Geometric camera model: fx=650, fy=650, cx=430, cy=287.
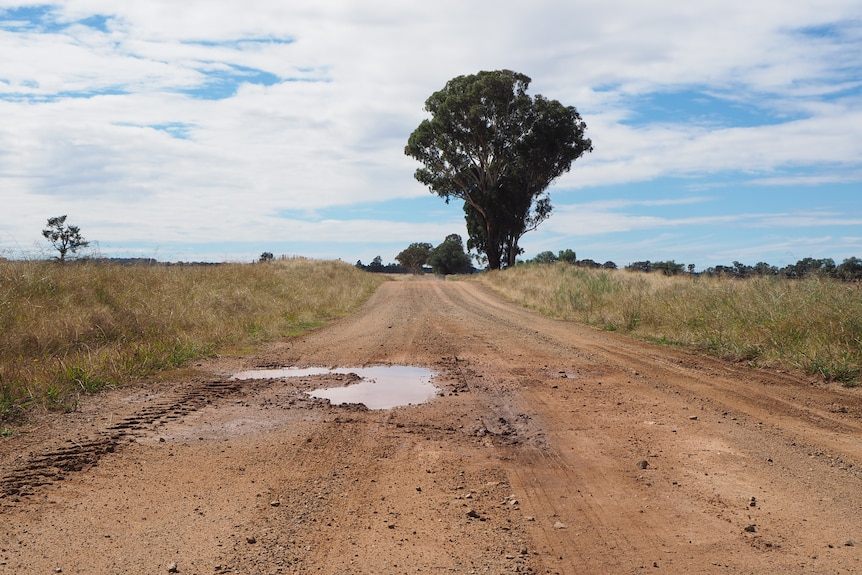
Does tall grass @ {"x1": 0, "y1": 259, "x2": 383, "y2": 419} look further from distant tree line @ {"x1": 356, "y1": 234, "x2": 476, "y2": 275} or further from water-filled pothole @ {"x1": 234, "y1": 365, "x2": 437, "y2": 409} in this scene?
distant tree line @ {"x1": 356, "y1": 234, "x2": 476, "y2": 275}

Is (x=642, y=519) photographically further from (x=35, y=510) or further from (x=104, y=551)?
(x=35, y=510)

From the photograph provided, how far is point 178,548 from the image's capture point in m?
3.70

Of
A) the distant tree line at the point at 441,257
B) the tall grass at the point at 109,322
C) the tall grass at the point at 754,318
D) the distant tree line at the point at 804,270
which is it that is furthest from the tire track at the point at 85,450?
the distant tree line at the point at 441,257

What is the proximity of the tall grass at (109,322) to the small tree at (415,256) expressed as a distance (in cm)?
8122

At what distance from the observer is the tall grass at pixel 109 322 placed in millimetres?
7723

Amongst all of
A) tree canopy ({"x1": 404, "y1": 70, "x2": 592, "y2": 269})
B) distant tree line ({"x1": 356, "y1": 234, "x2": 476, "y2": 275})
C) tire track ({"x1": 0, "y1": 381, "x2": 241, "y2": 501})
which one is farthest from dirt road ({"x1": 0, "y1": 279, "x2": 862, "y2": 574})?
distant tree line ({"x1": 356, "y1": 234, "x2": 476, "y2": 275})

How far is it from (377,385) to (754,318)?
23.2 feet

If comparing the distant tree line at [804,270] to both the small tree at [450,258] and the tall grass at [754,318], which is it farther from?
the small tree at [450,258]

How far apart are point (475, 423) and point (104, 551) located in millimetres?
3731

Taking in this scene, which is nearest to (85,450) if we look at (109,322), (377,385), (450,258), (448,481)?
(448,481)

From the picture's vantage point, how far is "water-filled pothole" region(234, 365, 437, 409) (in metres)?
7.81

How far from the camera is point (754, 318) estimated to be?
11539 millimetres

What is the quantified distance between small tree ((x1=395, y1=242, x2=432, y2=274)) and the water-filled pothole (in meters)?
89.2

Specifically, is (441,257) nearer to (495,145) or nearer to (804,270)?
(495,145)
